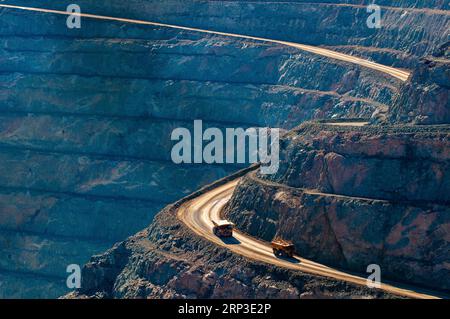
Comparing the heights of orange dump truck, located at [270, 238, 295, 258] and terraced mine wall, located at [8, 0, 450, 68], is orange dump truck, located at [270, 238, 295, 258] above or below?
below

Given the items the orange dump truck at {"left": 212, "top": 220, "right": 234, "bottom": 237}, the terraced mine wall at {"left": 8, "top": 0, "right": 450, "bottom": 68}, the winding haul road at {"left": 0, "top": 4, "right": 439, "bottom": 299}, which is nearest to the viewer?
the winding haul road at {"left": 0, "top": 4, "right": 439, "bottom": 299}

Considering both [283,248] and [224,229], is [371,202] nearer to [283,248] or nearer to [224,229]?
[283,248]

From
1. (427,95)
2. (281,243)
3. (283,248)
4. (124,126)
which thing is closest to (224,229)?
(281,243)

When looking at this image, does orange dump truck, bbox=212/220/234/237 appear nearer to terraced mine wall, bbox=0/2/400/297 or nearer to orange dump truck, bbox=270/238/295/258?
orange dump truck, bbox=270/238/295/258

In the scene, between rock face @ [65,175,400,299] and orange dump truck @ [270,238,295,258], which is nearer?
rock face @ [65,175,400,299]

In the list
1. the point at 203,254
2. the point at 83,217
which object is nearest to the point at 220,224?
the point at 203,254

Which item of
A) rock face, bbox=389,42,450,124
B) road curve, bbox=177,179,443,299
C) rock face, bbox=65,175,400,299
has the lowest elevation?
rock face, bbox=65,175,400,299

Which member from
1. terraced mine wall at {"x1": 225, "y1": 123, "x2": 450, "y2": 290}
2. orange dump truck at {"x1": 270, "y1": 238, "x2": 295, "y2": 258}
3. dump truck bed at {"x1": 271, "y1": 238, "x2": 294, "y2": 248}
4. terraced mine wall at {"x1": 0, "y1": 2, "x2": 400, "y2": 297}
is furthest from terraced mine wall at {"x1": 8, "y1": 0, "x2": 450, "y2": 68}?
orange dump truck at {"x1": 270, "y1": 238, "x2": 295, "y2": 258}

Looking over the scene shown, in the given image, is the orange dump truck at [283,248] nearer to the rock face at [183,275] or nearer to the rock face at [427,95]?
the rock face at [183,275]
